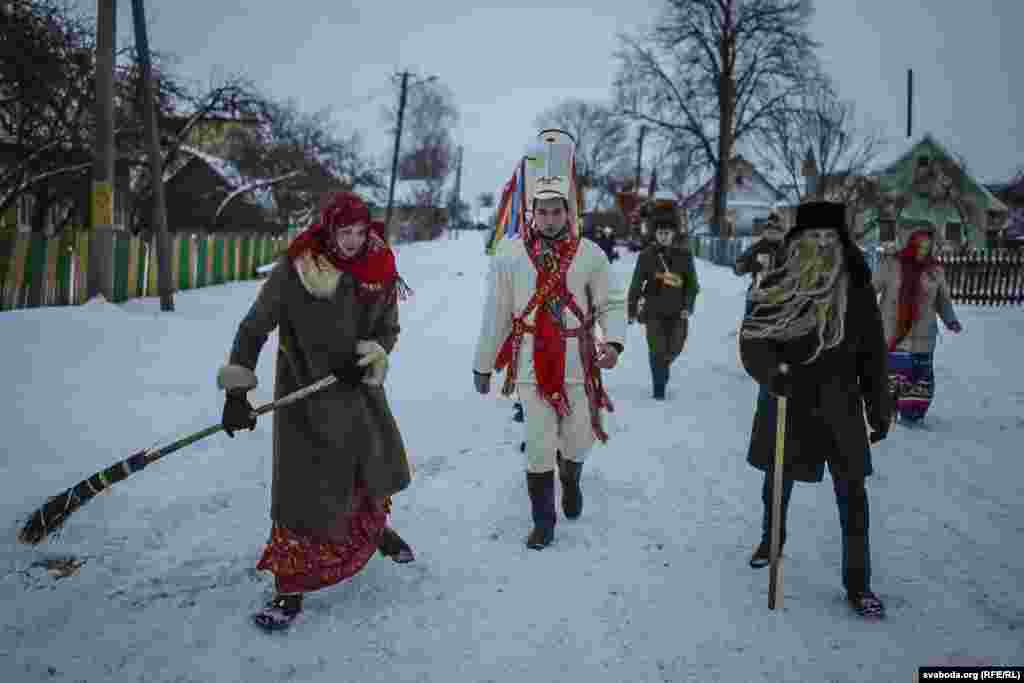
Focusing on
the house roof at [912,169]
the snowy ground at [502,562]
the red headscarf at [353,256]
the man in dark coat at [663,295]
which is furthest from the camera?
the house roof at [912,169]

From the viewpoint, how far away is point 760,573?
10.3ft

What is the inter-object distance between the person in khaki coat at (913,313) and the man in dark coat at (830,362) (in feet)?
10.2

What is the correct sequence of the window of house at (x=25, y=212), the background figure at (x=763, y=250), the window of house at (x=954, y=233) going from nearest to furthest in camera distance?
the background figure at (x=763, y=250), the window of house at (x=25, y=212), the window of house at (x=954, y=233)

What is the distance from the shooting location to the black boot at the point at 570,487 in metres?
Answer: 3.61

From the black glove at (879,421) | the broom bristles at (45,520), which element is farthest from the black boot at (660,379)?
the broom bristles at (45,520)

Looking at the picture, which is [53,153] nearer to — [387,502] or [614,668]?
[387,502]

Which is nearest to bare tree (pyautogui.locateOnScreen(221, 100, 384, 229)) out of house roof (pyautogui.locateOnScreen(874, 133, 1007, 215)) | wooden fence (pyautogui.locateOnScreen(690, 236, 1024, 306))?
wooden fence (pyautogui.locateOnScreen(690, 236, 1024, 306))

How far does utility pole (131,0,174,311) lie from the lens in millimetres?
9938

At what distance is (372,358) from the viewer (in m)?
2.79

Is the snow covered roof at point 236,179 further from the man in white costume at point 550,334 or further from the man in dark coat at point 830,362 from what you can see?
the man in dark coat at point 830,362

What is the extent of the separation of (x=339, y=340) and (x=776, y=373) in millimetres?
1924

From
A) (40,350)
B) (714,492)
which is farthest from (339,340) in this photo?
(40,350)

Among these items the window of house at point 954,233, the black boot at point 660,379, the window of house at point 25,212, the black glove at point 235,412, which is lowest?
the black boot at point 660,379

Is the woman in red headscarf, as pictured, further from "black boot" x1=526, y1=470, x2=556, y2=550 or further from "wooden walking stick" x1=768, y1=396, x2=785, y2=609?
"wooden walking stick" x1=768, y1=396, x2=785, y2=609
